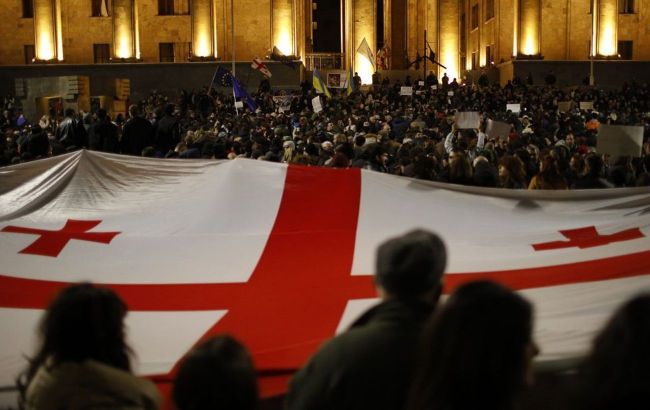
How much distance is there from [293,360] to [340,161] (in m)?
5.70

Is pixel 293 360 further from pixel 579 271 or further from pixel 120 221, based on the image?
pixel 120 221

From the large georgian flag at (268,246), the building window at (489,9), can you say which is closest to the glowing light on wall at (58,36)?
the building window at (489,9)

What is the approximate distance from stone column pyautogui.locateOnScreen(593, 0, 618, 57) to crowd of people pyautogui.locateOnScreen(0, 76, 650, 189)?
6.36m

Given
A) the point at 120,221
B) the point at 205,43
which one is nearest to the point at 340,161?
the point at 120,221

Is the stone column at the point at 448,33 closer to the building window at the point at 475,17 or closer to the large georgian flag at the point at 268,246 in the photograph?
the building window at the point at 475,17

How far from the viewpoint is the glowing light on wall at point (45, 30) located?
153 ft

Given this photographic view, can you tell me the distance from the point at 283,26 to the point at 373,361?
4417 cm

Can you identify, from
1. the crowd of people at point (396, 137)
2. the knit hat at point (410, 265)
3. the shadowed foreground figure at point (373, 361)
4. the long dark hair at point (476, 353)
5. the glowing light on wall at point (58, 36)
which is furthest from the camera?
the glowing light on wall at point (58, 36)

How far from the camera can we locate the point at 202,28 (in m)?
45.8

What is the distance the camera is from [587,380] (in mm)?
2211

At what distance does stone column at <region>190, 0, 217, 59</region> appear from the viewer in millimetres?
45594

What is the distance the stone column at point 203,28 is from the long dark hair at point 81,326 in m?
43.4

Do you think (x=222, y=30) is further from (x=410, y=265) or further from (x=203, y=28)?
(x=410, y=265)

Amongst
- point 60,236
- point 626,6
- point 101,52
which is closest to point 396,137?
point 60,236
